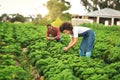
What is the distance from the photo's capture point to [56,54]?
9.65 m

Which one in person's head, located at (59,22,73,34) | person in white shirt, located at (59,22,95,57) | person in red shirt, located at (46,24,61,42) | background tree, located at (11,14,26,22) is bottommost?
background tree, located at (11,14,26,22)

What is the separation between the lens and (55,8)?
228 ft

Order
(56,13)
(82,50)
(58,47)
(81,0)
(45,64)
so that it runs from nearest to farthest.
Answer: (45,64) < (82,50) < (58,47) < (56,13) < (81,0)

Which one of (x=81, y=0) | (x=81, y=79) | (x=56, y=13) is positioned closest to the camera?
(x=81, y=79)

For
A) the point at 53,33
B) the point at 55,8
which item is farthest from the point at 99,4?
the point at 53,33

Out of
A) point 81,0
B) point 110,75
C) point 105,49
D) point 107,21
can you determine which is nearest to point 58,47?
point 105,49

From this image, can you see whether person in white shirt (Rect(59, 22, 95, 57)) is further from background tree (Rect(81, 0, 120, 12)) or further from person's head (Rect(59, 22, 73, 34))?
background tree (Rect(81, 0, 120, 12))

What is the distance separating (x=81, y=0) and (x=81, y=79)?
226 feet

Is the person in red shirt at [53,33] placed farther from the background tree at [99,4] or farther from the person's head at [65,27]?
the background tree at [99,4]

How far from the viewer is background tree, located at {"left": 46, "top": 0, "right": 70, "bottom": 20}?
6911 centimetres

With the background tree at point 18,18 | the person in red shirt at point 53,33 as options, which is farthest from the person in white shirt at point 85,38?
the background tree at point 18,18

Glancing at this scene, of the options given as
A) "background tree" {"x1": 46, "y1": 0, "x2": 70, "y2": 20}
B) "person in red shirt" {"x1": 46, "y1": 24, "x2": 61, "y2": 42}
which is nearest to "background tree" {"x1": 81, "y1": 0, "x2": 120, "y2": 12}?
"background tree" {"x1": 46, "y1": 0, "x2": 70, "y2": 20}

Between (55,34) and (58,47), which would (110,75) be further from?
(55,34)

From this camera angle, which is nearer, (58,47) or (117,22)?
(58,47)
